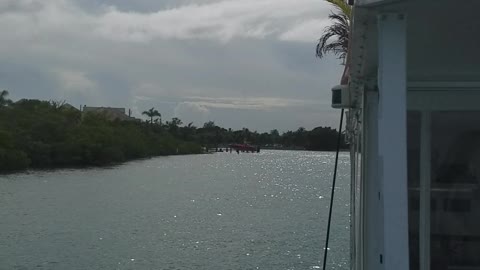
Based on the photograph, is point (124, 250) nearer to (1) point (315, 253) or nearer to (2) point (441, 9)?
(1) point (315, 253)

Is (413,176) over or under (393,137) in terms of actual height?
under

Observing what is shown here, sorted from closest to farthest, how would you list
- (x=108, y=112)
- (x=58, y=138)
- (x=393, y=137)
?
(x=393, y=137) < (x=58, y=138) < (x=108, y=112)

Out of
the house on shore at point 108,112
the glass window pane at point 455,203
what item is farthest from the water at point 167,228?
the house on shore at point 108,112

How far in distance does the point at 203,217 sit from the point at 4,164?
139ft

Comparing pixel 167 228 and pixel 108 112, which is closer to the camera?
pixel 167 228

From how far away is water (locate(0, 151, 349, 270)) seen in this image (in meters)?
22.4

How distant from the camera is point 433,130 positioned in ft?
18.0

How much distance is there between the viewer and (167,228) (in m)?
30.1

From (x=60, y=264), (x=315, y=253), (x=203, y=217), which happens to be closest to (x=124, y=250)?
(x=60, y=264)

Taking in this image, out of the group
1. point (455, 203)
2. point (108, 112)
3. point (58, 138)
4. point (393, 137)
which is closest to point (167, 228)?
point (455, 203)

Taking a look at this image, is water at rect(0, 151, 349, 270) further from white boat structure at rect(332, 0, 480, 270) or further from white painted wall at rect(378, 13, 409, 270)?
white painted wall at rect(378, 13, 409, 270)

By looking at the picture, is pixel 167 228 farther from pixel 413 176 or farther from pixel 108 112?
pixel 108 112

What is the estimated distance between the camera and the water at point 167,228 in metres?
22.4

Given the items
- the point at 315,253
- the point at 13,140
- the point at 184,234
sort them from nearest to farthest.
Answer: the point at 315,253
the point at 184,234
the point at 13,140
